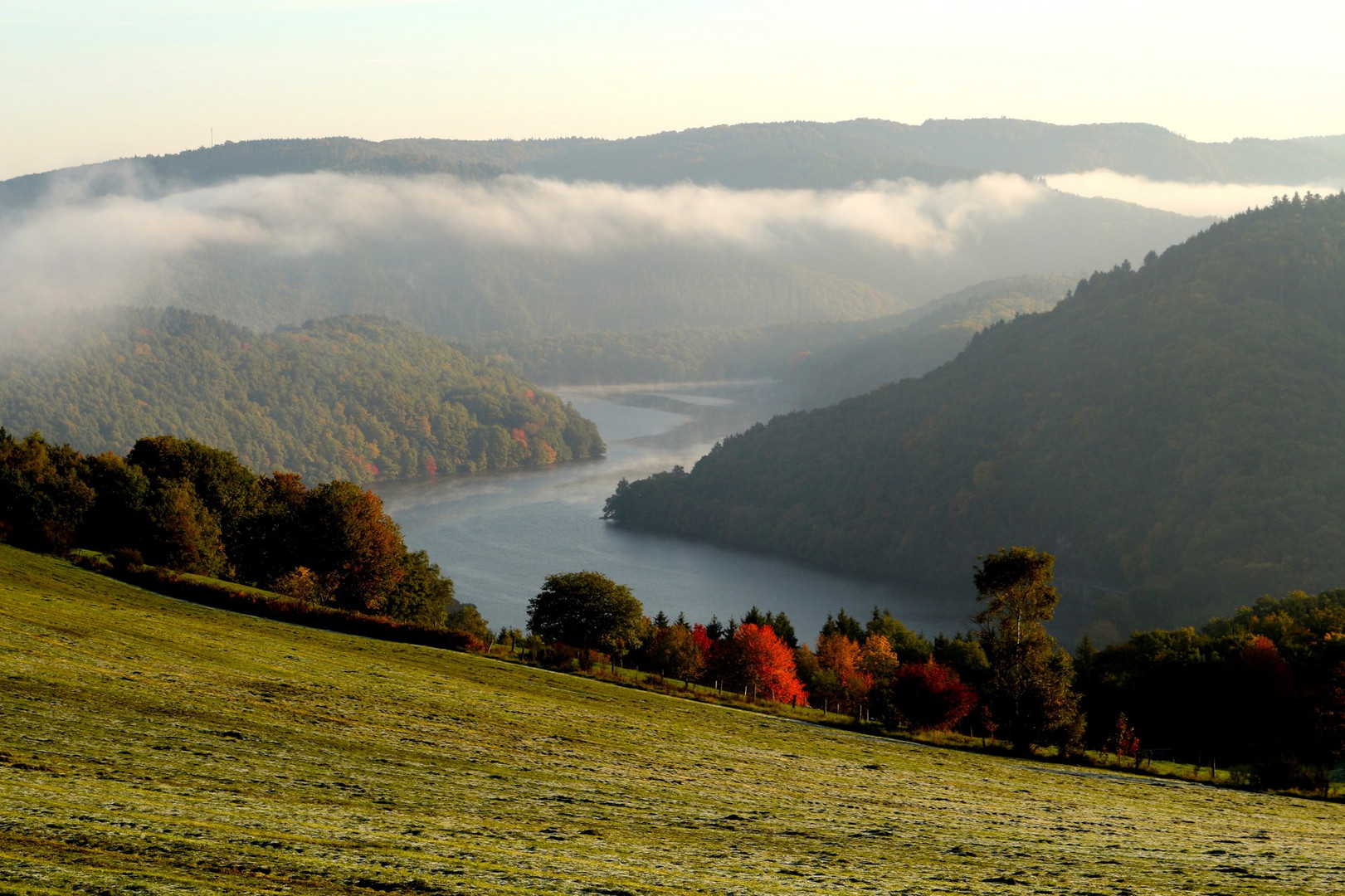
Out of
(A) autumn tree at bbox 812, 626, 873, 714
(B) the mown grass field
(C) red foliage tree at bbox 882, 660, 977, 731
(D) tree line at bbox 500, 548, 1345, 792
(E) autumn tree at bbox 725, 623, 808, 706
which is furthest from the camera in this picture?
(A) autumn tree at bbox 812, 626, 873, 714

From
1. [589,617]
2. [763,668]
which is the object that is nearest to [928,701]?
[589,617]

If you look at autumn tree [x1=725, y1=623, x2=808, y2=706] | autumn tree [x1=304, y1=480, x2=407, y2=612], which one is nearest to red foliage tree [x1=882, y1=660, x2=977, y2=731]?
autumn tree [x1=725, y1=623, x2=808, y2=706]

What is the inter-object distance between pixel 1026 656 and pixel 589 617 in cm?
2706

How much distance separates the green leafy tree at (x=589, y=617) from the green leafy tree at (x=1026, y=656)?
23.3 meters

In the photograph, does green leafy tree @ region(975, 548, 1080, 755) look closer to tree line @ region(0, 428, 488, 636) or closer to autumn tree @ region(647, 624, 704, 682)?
autumn tree @ region(647, 624, 704, 682)

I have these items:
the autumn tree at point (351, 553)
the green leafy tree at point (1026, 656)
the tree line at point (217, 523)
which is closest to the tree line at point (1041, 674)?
the green leafy tree at point (1026, 656)

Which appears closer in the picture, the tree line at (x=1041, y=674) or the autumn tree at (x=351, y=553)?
the tree line at (x=1041, y=674)

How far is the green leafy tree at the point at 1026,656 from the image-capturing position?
45.9 metres

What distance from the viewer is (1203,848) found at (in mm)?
25734

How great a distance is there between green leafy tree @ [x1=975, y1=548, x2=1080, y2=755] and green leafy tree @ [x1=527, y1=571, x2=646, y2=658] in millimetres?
23316

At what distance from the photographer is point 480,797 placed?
71.3ft

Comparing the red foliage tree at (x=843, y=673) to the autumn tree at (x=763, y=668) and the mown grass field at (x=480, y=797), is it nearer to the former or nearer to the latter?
the autumn tree at (x=763, y=668)

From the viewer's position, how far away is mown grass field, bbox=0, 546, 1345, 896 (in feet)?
50.2

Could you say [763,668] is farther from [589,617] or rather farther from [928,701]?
[928,701]
